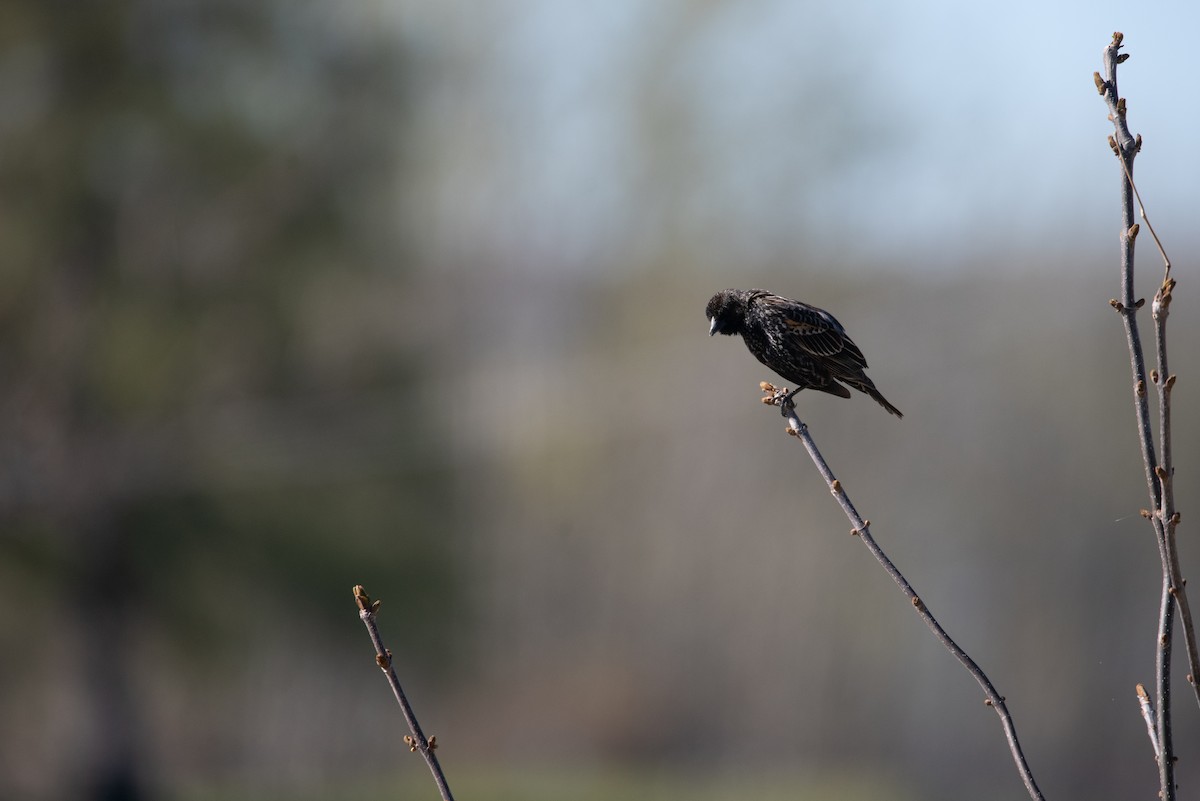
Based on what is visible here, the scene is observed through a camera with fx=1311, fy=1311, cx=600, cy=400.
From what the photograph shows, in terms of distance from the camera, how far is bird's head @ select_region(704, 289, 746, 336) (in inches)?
126

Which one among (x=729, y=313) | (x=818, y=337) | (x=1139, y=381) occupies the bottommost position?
(x=1139, y=381)

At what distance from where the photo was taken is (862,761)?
15461 mm

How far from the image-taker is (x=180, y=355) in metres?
13.9

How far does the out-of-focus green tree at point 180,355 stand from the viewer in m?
13.4

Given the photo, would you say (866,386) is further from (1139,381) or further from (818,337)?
(1139,381)

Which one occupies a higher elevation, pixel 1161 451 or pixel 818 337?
pixel 818 337

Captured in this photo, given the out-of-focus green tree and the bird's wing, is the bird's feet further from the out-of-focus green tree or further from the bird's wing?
the out-of-focus green tree

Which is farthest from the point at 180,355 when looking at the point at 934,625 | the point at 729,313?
the point at 934,625

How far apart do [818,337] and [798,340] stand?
48 millimetres

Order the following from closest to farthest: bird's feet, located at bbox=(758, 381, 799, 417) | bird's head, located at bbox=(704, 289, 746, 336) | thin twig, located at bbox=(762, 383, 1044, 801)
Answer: thin twig, located at bbox=(762, 383, 1044, 801) → bird's feet, located at bbox=(758, 381, 799, 417) → bird's head, located at bbox=(704, 289, 746, 336)

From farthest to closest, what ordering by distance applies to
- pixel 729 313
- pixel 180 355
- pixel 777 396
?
pixel 180 355, pixel 729 313, pixel 777 396

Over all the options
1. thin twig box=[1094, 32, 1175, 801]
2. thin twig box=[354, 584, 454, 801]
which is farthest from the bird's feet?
thin twig box=[354, 584, 454, 801]

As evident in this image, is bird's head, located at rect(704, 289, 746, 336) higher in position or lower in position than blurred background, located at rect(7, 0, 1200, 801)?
lower

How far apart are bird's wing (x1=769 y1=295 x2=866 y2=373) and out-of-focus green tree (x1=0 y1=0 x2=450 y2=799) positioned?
37.4 feet
